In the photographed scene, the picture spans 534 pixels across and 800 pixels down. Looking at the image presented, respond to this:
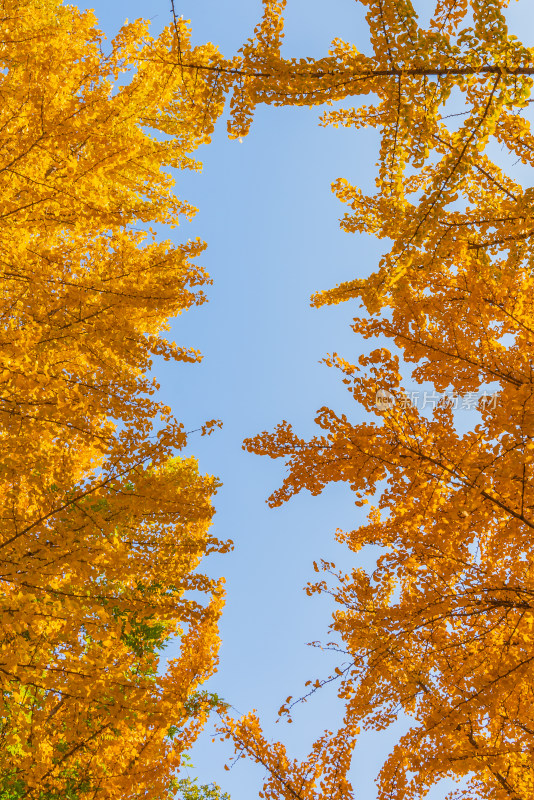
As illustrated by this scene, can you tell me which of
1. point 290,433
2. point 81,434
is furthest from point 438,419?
point 81,434

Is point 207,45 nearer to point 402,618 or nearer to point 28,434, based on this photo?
point 28,434

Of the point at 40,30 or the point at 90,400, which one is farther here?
the point at 40,30

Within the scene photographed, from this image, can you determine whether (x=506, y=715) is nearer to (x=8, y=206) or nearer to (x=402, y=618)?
(x=402, y=618)

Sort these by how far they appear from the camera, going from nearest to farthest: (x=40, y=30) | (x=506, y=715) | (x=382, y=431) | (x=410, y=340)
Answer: (x=382, y=431)
(x=410, y=340)
(x=506, y=715)
(x=40, y=30)

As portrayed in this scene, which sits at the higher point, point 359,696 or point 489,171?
point 489,171

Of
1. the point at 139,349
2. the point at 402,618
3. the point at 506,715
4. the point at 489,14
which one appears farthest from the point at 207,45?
the point at 506,715

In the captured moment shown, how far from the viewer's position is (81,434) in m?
3.27

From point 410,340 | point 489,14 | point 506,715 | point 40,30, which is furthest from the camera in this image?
point 40,30

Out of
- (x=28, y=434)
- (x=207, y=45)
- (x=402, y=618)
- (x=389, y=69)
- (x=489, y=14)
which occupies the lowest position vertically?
(x=402, y=618)

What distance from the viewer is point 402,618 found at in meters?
3.20

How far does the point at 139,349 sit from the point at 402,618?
3.20 m

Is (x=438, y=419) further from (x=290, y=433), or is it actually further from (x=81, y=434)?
(x=81, y=434)

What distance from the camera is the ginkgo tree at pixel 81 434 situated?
2842 mm

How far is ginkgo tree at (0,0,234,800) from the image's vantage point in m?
2.84
